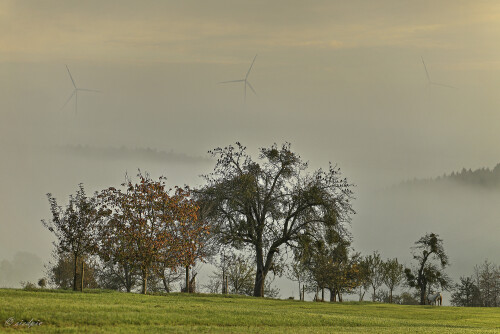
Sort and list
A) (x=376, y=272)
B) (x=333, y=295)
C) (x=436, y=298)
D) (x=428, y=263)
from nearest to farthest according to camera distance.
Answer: (x=333, y=295)
(x=436, y=298)
(x=428, y=263)
(x=376, y=272)

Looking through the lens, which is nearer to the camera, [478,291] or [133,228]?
[133,228]

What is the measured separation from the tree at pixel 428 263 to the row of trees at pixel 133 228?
42.0 metres

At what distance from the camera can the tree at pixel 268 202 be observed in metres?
54.5

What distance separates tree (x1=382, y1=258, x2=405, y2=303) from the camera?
90125mm

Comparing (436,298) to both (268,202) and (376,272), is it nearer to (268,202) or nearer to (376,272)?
(376,272)

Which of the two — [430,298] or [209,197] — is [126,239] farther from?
[430,298]

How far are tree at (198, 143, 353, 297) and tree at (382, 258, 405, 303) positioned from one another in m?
38.1

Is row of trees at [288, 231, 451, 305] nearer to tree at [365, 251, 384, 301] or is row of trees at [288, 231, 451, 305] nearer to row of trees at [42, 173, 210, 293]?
tree at [365, 251, 384, 301]

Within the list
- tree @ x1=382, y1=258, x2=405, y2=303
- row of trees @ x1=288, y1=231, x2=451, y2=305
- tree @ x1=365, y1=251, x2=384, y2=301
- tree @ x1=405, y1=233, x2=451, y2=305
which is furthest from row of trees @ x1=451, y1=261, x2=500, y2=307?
tree @ x1=405, y1=233, x2=451, y2=305

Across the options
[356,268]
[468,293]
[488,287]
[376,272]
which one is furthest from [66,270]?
[488,287]

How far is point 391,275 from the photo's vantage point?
90125mm

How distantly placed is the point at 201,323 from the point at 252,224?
31.3 meters

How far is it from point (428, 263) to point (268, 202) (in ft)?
113

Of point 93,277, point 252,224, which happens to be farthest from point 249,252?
point 93,277
